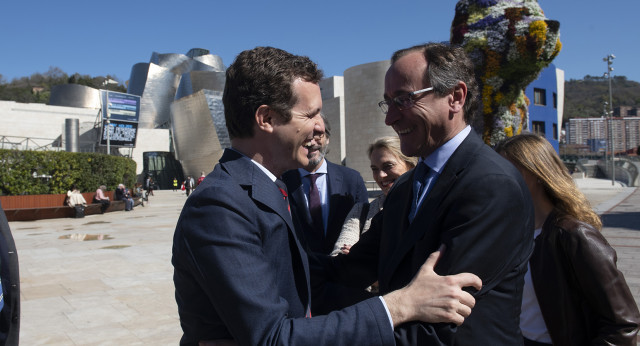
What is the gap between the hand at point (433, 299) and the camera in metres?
1.17

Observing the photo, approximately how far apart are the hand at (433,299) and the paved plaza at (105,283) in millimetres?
3357

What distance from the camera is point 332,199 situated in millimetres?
3232

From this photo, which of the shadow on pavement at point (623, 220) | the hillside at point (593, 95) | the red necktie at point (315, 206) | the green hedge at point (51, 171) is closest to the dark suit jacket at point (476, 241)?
the red necktie at point (315, 206)

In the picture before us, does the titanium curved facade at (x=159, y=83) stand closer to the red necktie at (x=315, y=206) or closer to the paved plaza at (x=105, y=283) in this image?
the paved plaza at (x=105, y=283)

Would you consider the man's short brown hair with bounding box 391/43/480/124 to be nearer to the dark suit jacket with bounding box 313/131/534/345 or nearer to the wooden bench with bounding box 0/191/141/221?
the dark suit jacket with bounding box 313/131/534/345

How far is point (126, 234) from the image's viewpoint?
11320 mm

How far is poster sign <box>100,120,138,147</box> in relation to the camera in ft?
122

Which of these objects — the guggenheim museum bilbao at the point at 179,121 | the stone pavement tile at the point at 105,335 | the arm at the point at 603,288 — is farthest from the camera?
the guggenheim museum bilbao at the point at 179,121

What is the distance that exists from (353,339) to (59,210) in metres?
17.5

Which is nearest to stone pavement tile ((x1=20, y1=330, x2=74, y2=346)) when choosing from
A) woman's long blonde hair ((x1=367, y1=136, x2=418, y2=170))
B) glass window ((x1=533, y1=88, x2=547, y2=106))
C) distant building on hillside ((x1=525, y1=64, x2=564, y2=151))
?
woman's long blonde hair ((x1=367, y1=136, x2=418, y2=170))

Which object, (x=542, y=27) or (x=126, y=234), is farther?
(x=126, y=234)

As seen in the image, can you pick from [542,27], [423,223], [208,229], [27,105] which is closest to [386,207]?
[423,223]

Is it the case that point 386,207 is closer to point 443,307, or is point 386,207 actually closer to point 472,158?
point 472,158

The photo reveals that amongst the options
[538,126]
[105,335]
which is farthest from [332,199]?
[538,126]
